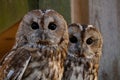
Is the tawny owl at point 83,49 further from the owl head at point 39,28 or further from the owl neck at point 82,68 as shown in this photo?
the owl head at point 39,28

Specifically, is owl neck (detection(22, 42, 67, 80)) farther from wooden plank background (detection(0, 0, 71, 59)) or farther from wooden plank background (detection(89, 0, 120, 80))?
wooden plank background (detection(89, 0, 120, 80))

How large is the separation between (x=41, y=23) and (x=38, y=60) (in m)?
0.20

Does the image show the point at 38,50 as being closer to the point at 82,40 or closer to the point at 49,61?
the point at 49,61

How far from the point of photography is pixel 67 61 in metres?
22.9

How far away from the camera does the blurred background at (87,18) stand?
22938 mm

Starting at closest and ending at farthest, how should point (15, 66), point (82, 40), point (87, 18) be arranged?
point (15, 66) < point (82, 40) < point (87, 18)

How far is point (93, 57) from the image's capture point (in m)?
23.0

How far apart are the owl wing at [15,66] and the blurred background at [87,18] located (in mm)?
371

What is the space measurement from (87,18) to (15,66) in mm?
657

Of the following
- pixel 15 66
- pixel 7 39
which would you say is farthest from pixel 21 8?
pixel 15 66

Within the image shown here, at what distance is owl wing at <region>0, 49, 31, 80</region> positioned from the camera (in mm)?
22578

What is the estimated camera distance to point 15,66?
22.6m

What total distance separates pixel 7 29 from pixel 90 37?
448 mm

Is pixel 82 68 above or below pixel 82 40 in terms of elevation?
below
